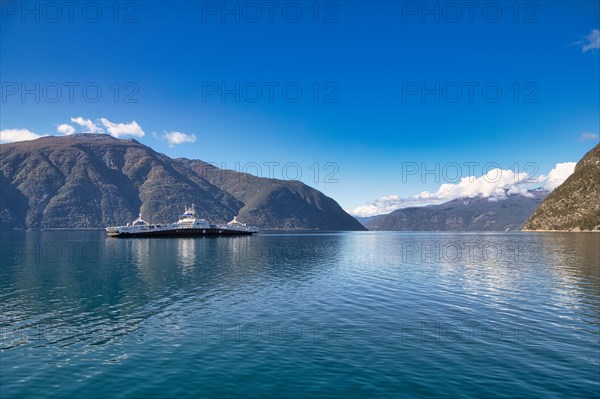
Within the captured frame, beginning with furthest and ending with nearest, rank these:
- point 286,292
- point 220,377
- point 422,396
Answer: point 286,292
point 220,377
point 422,396

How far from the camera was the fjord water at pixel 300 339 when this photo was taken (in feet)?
62.7

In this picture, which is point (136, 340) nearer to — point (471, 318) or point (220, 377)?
point (220, 377)

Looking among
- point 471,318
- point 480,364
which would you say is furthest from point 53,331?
point 471,318

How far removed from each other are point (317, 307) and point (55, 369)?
22996mm

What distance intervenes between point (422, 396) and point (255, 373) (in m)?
8.93

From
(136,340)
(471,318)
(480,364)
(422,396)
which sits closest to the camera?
(422,396)

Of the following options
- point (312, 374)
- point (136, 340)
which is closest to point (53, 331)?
point (136, 340)

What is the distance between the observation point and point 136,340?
26.8 meters

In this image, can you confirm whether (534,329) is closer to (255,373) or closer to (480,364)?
(480,364)

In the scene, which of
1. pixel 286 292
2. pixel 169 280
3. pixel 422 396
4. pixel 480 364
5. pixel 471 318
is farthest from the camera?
pixel 169 280

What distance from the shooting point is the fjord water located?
19.1 metres

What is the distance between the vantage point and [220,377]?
66.5 feet

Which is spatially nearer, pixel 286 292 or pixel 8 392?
pixel 8 392

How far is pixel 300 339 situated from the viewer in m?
27.1
